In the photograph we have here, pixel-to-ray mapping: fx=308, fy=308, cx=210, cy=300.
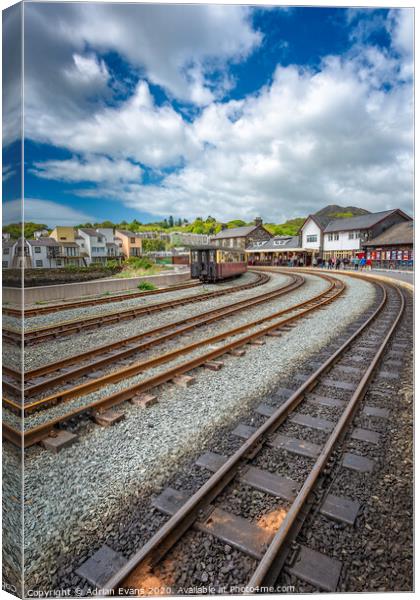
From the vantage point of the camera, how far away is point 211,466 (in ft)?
9.01

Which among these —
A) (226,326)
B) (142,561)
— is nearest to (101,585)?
(142,561)

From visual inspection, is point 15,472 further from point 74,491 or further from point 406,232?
point 406,232

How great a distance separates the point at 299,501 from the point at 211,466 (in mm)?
829

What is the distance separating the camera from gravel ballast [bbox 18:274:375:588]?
206cm

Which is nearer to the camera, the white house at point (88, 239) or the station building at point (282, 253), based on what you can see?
the white house at point (88, 239)

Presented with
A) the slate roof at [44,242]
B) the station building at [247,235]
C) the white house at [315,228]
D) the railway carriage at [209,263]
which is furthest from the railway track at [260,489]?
the station building at [247,235]

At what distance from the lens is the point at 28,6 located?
1.85 metres

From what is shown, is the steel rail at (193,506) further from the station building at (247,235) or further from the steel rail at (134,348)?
the station building at (247,235)

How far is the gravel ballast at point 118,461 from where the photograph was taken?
6.75ft

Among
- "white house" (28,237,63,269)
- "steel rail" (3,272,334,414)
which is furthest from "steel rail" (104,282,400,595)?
"white house" (28,237,63,269)

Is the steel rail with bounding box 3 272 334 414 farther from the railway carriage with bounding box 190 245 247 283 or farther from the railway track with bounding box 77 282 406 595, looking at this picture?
the railway carriage with bounding box 190 245 247 283

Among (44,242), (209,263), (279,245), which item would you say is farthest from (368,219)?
(279,245)

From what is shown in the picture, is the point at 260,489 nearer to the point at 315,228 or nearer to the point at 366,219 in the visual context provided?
the point at 366,219

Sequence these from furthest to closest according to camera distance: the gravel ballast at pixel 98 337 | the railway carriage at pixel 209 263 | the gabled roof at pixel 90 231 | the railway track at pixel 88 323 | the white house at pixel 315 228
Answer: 1. the railway carriage at pixel 209 263
2. the white house at pixel 315 228
3. the railway track at pixel 88 323
4. the gravel ballast at pixel 98 337
5. the gabled roof at pixel 90 231
